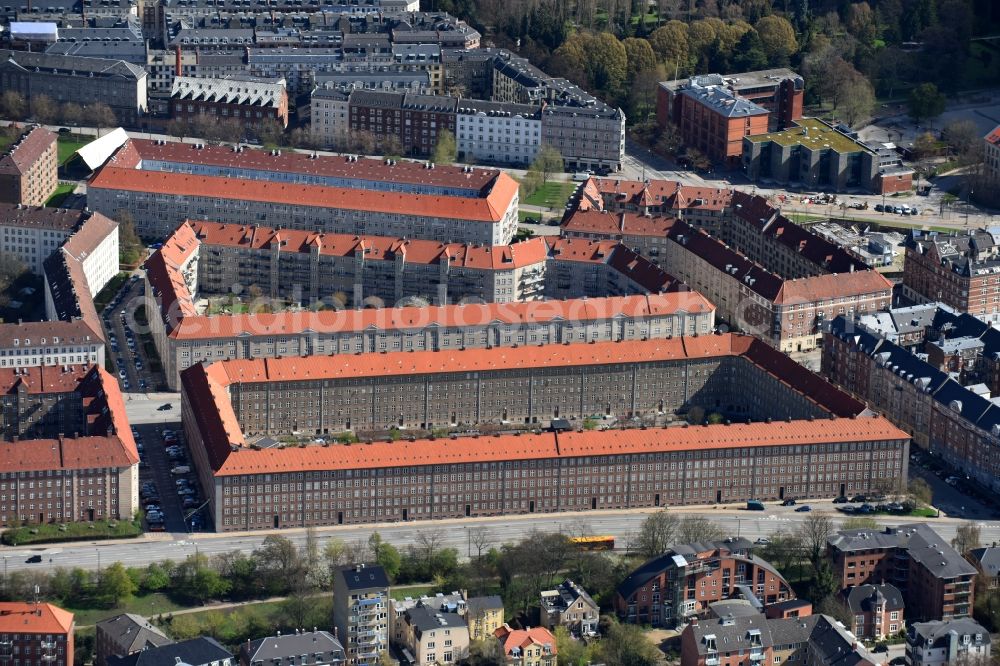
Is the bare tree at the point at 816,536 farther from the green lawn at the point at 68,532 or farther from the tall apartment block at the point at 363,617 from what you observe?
the green lawn at the point at 68,532

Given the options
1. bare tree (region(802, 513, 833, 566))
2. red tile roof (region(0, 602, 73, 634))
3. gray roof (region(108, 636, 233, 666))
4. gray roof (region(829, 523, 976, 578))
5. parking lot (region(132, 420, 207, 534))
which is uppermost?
red tile roof (region(0, 602, 73, 634))

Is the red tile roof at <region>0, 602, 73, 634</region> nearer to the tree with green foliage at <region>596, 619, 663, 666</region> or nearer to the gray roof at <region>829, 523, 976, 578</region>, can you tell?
the tree with green foliage at <region>596, 619, 663, 666</region>

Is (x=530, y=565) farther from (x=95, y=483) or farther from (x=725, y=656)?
(x=95, y=483)

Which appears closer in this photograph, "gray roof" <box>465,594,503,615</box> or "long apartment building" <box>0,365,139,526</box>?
"gray roof" <box>465,594,503,615</box>

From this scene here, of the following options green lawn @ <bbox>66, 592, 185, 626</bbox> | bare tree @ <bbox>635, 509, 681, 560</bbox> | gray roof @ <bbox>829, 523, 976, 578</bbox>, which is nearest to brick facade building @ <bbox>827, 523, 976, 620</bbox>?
gray roof @ <bbox>829, 523, 976, 578</bbox>

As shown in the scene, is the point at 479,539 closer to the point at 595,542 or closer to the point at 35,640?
the point at 595,542

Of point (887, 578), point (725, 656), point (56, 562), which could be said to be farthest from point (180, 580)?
point (887, 578)

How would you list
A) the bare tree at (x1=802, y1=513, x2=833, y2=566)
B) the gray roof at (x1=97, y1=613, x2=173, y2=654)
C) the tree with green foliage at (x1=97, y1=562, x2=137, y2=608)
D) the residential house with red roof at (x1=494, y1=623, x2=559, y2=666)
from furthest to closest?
the bare tree at (x1=802, y1=513, x2=833, y2=566) < the tree with green foliage at (x1=97, y1=562, x2=137, y2=608) < the residential house with red roof at (x1=494, y1=623, x2=559, y2=666) < the gray roof at (x1=97, y1=613, x2=173, y2=654)
